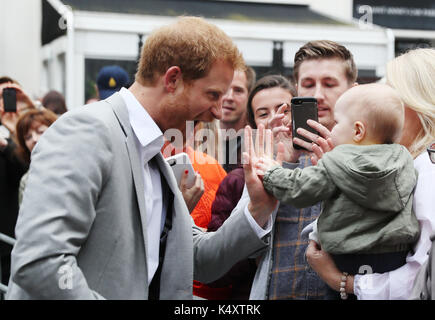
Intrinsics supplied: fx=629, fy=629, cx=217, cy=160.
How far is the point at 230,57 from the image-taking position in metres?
2.24

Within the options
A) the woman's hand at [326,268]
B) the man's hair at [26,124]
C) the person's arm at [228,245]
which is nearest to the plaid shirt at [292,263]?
the woman's hand at [326,268]

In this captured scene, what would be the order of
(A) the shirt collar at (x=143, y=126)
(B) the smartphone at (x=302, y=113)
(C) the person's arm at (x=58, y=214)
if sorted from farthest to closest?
(B) the smartphone at (x=302, y=113) < (A) the shirt collar at (x=143, y=126) < (C) the person's arm at (x=58, y=214)

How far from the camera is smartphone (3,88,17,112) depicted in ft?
16.8

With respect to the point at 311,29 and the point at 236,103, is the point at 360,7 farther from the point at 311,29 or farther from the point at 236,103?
the point at 236,103

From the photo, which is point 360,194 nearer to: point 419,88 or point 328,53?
point 419,88

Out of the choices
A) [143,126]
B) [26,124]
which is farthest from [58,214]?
[26,124]

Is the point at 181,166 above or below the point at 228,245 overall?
above

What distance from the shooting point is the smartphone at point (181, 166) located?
298 centimetres

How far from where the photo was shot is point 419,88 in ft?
Answer: 7.99

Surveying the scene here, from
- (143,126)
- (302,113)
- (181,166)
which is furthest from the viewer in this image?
(181,166)

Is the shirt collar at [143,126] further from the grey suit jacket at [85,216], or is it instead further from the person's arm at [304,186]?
the person's arm at [304,186]

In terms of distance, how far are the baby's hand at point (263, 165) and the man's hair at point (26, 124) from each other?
8.80ft

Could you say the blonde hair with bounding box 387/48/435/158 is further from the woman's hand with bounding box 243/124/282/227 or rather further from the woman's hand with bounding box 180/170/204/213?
the woman's hand with bounding box 180/170/204/213

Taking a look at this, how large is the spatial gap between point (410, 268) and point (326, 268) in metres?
0.32
